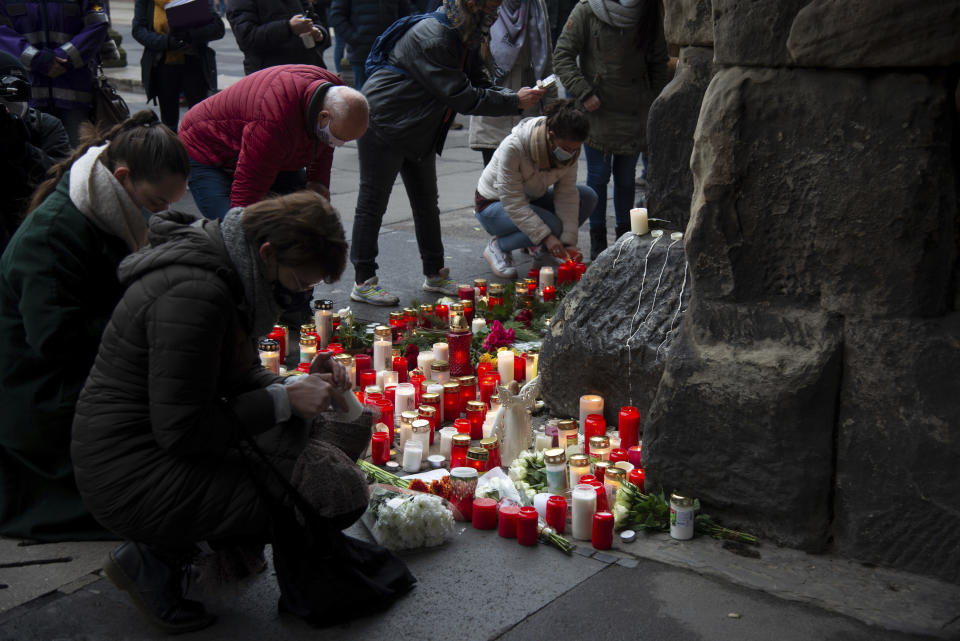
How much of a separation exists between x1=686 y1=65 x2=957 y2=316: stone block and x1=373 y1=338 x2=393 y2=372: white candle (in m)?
1.99

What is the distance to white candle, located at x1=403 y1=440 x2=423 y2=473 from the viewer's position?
3951 millimetres

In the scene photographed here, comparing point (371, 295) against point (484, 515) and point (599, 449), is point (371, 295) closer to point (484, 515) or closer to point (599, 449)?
point (599, 449)

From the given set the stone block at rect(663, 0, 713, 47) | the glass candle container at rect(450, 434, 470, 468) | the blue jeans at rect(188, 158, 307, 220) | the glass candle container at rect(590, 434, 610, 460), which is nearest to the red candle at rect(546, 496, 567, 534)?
the glass candle container at rect(590, 434, 610, 460)

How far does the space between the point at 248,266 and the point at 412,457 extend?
1.38 metres

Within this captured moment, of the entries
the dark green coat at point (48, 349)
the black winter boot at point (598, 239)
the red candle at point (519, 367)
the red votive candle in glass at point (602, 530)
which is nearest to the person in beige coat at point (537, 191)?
the black winter boot at point (598, 239)

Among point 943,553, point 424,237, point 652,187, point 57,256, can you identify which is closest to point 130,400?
point 57,256

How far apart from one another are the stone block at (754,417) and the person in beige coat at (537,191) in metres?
2.65

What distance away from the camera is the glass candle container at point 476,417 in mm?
4230

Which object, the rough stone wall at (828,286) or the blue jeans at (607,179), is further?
the blue jeans at (607,179)

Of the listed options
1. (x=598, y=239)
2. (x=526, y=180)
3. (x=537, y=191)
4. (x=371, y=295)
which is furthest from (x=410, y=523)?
(x=598, y=239)

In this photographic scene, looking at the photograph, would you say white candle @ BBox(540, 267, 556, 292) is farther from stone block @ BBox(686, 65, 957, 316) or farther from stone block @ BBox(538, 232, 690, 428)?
stone block @ BBox(686, 65, 957, 316)

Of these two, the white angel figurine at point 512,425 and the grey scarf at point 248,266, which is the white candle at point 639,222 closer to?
the white angel figurine at point 512,425

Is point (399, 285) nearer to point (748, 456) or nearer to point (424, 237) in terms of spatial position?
point (424, 237)

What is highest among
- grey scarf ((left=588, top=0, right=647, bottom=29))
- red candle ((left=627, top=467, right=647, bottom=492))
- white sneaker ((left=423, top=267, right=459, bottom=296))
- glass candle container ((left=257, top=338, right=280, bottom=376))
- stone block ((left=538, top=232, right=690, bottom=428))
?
grey scarf ((left=588, top=0, right=647, bottom=29))
